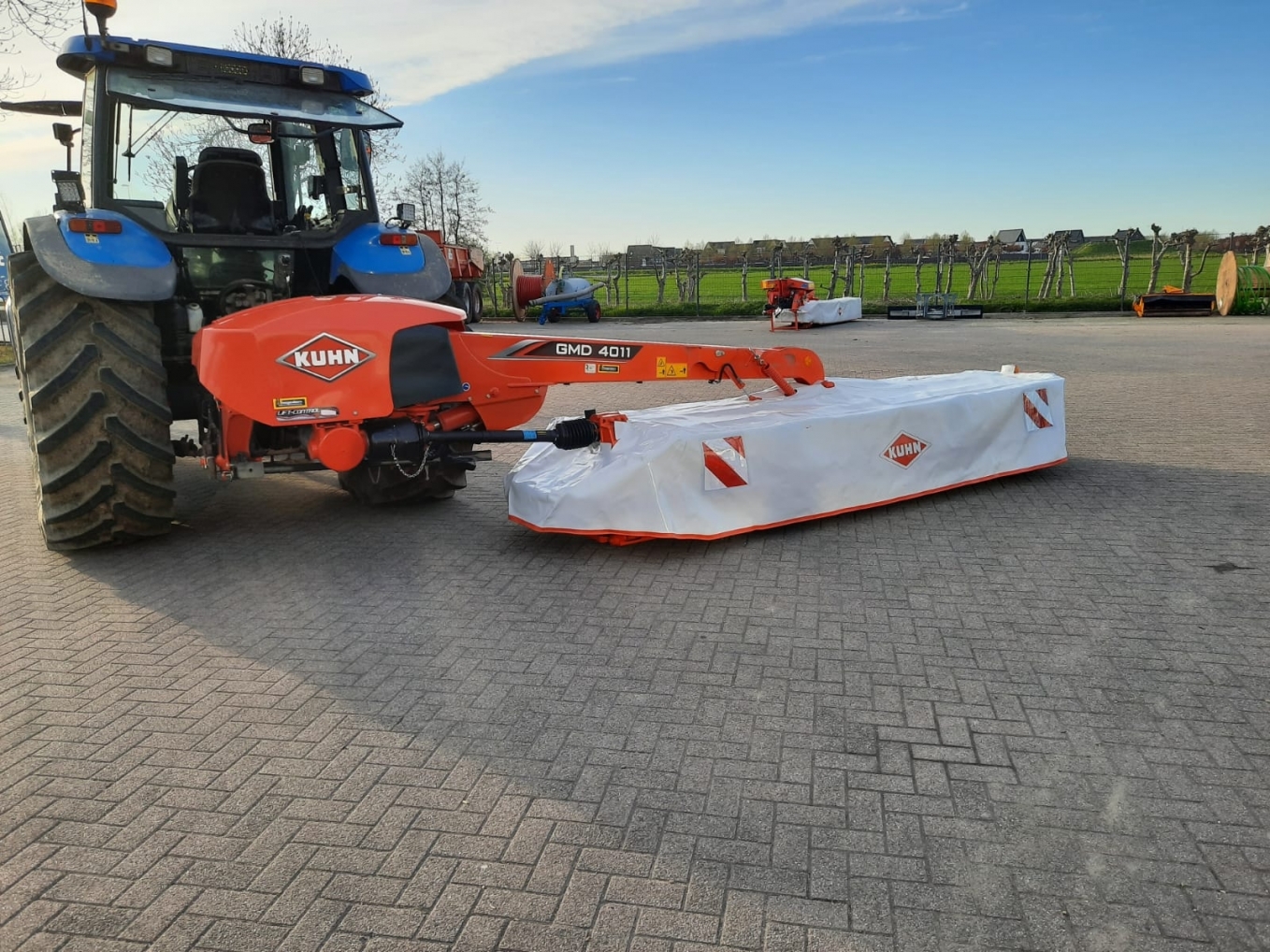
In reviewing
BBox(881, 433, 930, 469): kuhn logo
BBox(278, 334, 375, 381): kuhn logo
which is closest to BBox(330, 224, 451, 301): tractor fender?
BBox(278, 334, 375, 381): kuhn logo

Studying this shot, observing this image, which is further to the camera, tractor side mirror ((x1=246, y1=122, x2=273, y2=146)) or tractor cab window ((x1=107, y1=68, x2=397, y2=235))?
tractor side mirror ((x1=246, y1=122, x2=273, y2=146))

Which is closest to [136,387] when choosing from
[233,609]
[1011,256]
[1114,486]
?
[233,609]

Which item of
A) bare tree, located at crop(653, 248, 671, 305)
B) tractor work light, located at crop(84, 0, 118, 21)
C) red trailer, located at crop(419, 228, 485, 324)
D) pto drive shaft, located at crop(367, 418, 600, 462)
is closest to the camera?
pto drive shaft, located at crop(367, 418, 600, 462)

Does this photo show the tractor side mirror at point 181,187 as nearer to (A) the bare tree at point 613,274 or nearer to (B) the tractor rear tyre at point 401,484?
(B) the tractor rear tyre at point 401,484

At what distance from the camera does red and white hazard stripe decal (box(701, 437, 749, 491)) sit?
5113mm

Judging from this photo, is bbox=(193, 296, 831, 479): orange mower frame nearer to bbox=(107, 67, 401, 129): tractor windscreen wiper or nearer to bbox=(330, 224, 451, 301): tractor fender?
bbox=(330, 224, 451, 301): tractor fender

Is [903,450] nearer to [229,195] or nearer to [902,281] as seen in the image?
[229,195]

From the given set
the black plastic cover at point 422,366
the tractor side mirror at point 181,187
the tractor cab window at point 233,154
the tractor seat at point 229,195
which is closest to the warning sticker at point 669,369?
the black plastic cover at point 422,366

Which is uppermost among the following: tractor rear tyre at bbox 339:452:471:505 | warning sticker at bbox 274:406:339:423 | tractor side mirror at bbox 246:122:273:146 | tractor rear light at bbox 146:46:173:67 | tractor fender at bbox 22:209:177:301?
tractor rear light at bbox 146:46:173:67

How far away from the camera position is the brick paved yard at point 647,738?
231cm

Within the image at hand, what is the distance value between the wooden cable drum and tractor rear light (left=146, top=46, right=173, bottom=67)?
2695 cm

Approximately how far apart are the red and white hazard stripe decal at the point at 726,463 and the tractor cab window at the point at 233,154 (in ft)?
10.5

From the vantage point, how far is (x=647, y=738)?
3135 mm

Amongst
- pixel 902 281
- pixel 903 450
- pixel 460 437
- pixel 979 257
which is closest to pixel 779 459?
pixel 903 450
